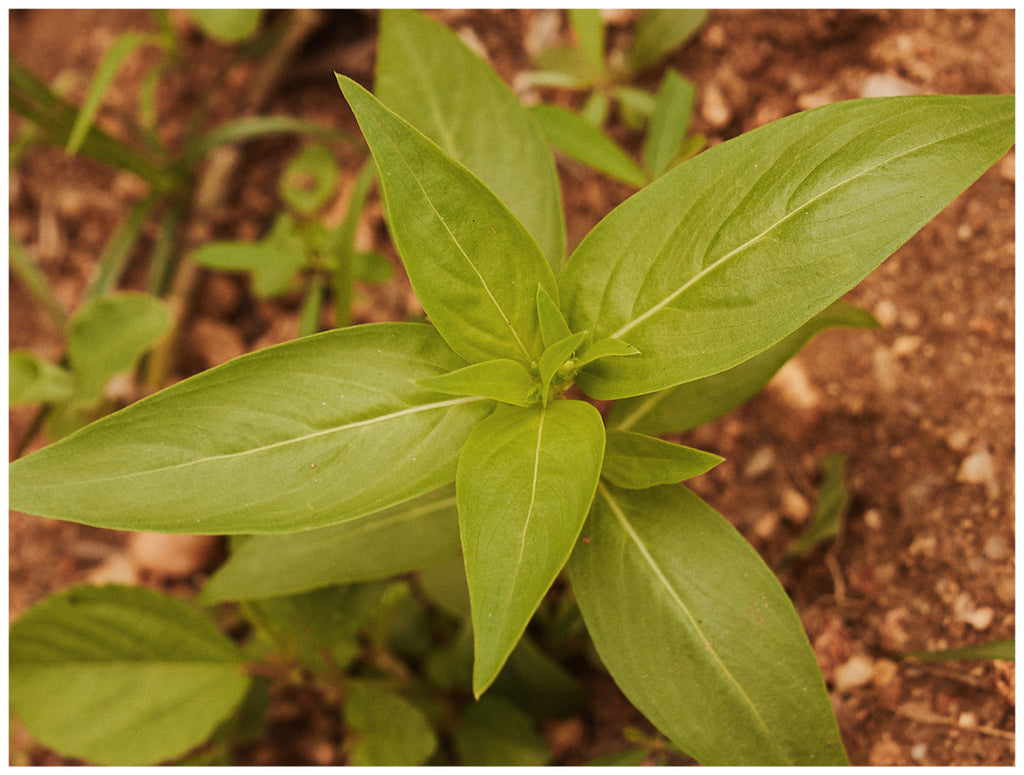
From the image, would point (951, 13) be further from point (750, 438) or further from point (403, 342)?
point (403, 342)

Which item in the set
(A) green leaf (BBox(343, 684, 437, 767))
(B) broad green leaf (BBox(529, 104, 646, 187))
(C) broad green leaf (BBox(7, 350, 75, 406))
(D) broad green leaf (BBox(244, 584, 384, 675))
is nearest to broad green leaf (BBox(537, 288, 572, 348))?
(B) broad green leaf (BBox(529, 104, 646, 187))

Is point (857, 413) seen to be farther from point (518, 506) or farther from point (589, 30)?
point (589, 30)

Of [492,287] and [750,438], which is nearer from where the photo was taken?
[492,287]

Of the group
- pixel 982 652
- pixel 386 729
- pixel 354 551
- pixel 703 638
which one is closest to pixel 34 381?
pixel 354 551

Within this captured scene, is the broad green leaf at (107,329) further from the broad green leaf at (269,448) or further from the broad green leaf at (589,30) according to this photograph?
the broad green leaf at (589,30)

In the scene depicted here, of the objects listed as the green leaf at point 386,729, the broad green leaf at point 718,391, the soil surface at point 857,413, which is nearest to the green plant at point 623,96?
the soil surface at point 857,413

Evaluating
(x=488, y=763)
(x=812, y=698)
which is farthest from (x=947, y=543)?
(x=488, y=763)
